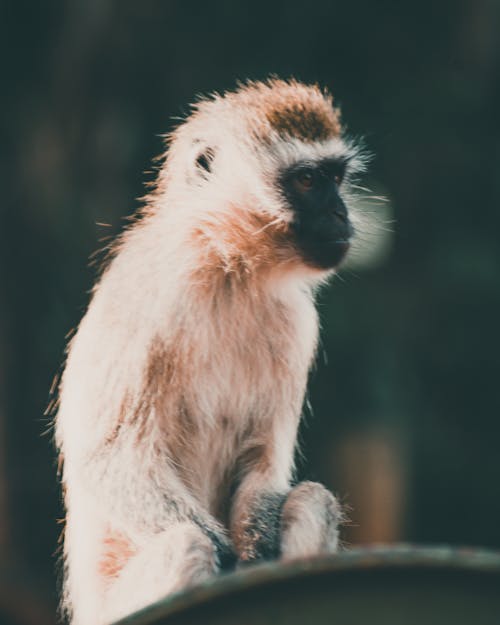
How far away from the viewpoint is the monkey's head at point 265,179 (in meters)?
4.36

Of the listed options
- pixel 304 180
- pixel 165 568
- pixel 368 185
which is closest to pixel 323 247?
pixel 304 180

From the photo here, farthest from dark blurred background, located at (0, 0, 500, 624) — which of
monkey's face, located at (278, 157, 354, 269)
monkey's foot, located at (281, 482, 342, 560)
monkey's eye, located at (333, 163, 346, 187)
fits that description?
monkey's foot, located at (281, 482, 342, 560)

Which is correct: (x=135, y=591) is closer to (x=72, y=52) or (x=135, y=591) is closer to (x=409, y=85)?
(x=72, y=52)

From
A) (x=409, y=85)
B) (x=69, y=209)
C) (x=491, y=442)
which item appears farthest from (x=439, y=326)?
(x=69, y=209)

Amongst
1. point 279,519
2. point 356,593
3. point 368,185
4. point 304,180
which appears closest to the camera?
point 356,593

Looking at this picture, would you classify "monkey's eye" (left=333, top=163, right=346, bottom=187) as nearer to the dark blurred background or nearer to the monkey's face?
the monkey's face

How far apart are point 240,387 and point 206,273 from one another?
0.42m

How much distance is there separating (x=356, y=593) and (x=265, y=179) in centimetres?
236

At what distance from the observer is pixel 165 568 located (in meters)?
3.58

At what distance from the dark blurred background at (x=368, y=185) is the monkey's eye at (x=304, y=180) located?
4.92 metres

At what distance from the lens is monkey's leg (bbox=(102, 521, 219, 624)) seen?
3.58 meters

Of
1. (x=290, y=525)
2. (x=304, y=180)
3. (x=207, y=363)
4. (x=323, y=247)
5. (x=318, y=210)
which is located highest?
(x=304, y=180)

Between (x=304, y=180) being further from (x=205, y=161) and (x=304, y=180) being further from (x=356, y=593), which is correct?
(x=356, y=593)

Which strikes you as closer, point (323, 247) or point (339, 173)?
point (323, 247)
